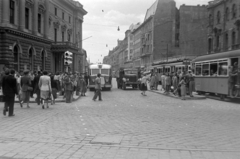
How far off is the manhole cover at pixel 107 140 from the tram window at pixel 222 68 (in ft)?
46.8

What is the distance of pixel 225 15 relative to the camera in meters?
41.6

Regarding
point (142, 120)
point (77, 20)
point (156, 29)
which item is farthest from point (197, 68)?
point (156, 29)

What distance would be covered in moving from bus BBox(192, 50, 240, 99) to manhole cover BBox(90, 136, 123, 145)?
13.1m

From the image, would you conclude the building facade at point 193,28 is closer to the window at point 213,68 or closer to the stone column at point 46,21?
the stone column at point 46,21

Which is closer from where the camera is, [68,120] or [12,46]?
[68,120]

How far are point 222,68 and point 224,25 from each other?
24.4 m

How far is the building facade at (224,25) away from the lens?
38769mm

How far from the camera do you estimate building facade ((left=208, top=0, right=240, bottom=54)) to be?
38.8 metres

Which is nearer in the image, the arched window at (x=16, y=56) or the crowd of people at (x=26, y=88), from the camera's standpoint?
the crowd of people at (x=26, y=88)

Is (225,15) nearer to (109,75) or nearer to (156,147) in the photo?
(109,75)

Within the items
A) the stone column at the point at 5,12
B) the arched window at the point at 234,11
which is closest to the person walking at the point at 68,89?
the stone column at the point at 5,12

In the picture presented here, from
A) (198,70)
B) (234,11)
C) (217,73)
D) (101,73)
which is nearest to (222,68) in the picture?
(217,73)

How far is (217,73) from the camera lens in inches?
817

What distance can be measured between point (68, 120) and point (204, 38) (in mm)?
61296
